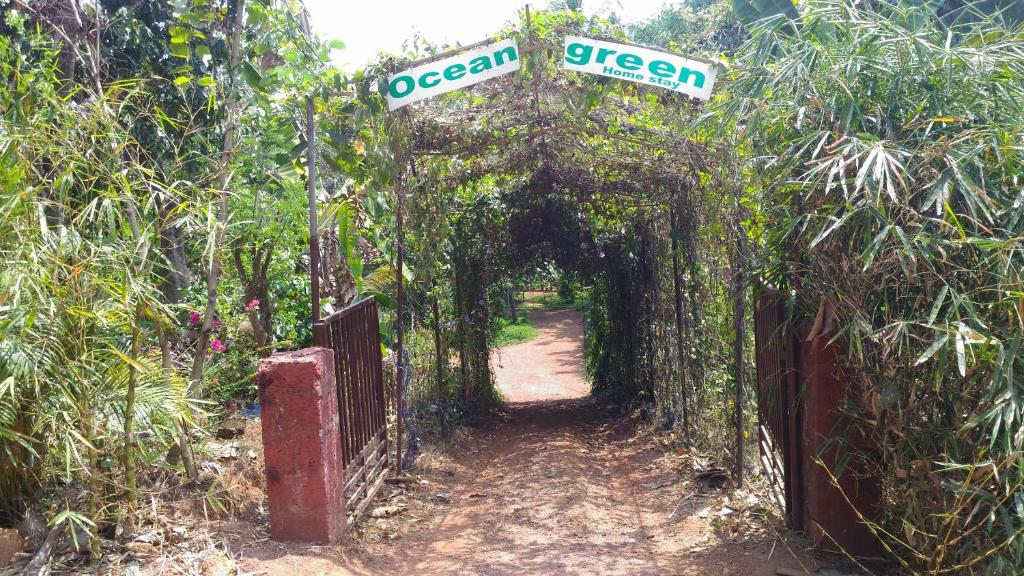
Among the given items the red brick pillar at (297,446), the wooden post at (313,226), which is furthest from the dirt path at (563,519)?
the wooden post at (313,226)

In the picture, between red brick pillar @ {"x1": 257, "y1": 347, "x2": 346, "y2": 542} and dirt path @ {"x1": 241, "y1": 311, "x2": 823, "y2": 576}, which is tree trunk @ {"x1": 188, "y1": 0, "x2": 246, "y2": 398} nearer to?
red brick pillar @ {"x1": 257, "y1": 347, "x2": 346, "y2": 542}

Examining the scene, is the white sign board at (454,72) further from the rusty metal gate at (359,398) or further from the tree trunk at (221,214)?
the rusty metal gate at (359,398)

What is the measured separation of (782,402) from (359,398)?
9.19ft

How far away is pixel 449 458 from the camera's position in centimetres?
816

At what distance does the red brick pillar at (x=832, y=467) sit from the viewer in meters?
4.03

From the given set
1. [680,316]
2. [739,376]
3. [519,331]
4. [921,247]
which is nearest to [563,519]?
[739,376]

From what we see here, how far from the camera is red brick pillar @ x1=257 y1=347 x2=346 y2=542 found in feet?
14.3

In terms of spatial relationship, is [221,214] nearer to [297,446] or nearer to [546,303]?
[297,446]

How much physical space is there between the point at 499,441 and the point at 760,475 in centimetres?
400

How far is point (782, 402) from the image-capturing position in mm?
4859

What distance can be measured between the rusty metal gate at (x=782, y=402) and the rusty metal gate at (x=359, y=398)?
2619 millimetres

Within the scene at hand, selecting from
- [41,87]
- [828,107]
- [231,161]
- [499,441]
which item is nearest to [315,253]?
[231,161]

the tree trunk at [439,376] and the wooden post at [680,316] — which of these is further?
the tree trunk at [439,376]

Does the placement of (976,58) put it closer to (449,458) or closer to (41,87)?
(41,87)
